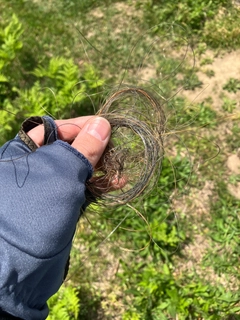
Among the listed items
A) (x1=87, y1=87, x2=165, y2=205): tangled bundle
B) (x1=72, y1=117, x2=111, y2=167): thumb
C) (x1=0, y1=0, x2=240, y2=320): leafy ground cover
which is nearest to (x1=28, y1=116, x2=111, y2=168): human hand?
(x1=72, y1=117, x2=111, y2=167): thumb

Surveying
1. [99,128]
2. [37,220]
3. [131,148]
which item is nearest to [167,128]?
[131,148]

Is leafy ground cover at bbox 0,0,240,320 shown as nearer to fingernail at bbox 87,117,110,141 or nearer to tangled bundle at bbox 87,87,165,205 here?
tangled bundle at bbox 87,87,165,205

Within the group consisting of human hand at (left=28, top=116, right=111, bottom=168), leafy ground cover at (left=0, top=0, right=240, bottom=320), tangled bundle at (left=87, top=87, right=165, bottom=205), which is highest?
human hand at (left=28, top=116, right=111, bottom=168)

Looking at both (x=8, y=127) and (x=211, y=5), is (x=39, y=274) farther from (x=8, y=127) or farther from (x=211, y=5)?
(x=211, y=5)

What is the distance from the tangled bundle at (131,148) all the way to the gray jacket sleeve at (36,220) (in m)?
0.40

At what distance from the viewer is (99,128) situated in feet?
7.02

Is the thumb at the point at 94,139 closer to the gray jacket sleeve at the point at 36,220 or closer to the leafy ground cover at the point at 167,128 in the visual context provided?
the gray jacket sleeve at the point at 36,220

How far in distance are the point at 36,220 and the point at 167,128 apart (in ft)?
4.31

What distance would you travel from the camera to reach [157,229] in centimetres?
314

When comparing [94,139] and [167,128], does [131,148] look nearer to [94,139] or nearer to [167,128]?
[94,139]

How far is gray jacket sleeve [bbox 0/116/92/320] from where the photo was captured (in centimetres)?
161

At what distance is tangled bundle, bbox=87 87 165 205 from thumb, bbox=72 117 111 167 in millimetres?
134

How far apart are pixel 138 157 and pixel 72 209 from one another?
2.16 feet

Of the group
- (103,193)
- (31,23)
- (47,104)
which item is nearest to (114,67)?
(47,104)
